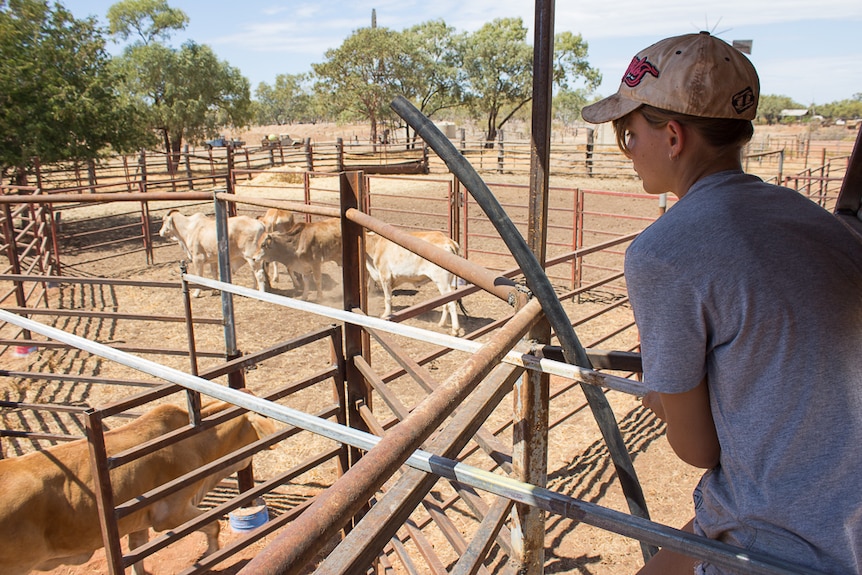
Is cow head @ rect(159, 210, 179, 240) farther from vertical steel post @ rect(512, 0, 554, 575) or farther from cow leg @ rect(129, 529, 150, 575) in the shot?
vertical steel post @ rect(512, 0, 554, 575)

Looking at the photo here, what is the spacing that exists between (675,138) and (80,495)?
3367 mm

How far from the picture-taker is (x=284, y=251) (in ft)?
32.6

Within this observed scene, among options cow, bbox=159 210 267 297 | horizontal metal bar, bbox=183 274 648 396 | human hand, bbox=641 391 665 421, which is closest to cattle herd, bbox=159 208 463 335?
cow, bbox=159 210 267 297

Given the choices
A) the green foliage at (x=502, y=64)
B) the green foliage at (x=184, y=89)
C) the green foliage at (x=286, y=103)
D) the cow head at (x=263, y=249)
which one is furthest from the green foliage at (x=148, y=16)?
the green foliage at (x=286, y=103)

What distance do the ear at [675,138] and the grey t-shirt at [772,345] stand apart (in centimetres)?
14

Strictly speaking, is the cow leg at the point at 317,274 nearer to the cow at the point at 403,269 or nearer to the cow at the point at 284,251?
the cow at the point at 284,251

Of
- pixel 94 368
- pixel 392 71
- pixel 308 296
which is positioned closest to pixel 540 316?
pixel 94 368

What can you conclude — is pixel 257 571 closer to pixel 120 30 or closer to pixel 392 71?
pixel 392 71

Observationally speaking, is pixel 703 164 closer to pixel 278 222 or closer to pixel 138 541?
pixel 138 541

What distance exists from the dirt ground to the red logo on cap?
5.52ft

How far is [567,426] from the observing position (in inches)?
213

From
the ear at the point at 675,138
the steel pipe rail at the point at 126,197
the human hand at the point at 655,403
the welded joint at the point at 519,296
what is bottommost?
the human hand at the point at 655,403

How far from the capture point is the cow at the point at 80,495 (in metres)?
3.13

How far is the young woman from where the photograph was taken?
3.25 feet
